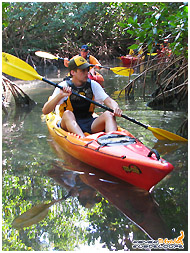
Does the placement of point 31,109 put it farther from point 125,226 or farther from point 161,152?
point 125,226

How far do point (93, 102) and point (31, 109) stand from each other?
2.91 meters

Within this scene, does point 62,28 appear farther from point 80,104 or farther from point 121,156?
point 121,156

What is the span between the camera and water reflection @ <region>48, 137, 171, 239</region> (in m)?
2.31

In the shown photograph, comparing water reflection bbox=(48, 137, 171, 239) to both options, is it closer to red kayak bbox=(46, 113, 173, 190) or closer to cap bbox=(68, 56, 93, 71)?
red kayak bbox=(46, 113, 173, 190)

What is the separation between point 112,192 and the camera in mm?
2803

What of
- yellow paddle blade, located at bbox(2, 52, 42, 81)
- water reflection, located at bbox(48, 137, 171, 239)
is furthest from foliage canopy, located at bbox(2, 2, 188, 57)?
water reflection, located at bbox(48, 137, 171, 239)

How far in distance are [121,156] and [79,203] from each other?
1.65 feet

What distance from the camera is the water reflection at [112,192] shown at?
2312mm

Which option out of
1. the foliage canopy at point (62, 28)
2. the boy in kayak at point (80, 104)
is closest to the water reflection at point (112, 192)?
the boy in kayak at point (80, 104)

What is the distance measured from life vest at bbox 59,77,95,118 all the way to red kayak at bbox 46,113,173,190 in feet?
1.02

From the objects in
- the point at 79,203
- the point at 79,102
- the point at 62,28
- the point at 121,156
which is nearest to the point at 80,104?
the point at 79,102

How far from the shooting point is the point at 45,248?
214cm

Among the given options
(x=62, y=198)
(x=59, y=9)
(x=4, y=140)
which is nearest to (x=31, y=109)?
(x=4, y=140)

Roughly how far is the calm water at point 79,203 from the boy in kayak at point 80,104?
390mm
